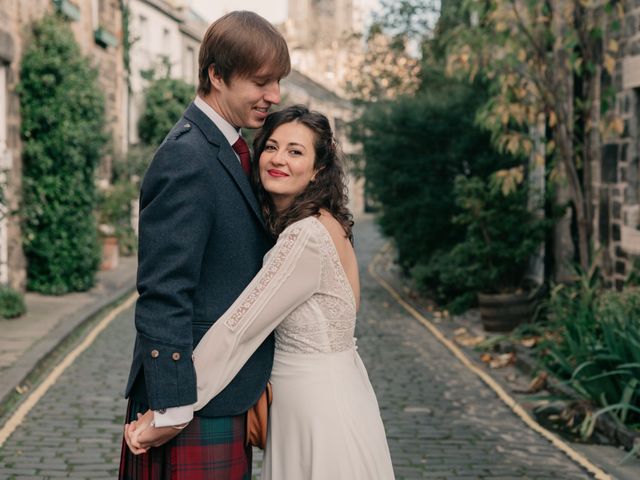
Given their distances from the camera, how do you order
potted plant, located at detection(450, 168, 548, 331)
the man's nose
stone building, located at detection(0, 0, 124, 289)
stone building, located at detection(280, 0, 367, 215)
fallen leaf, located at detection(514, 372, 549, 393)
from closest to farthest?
the man's nose, fallen leaf, located at detection(514, 372, 549, 393), potted plant, located at detection(450, 168, 548, 331), stone building, located at detection(0, 0, 124, 289), stone building, located at detection(280, 0, 367, 215)

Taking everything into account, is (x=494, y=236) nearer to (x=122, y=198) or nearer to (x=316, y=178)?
(x=122, y=198)

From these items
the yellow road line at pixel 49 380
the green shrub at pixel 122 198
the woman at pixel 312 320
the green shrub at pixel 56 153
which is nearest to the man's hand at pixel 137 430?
the woman at pixel 312 320

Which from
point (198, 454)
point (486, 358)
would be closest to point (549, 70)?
point (486, 358)

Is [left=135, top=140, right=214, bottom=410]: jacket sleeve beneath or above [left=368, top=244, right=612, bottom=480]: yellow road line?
above

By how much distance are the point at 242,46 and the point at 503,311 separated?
868 cm

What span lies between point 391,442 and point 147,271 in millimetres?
3932

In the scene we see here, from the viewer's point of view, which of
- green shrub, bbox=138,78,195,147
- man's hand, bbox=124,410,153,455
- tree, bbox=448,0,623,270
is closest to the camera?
man's hand, bbox=124,410,153,455

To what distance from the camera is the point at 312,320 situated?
277cm

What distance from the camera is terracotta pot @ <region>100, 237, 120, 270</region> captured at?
53.5 feet

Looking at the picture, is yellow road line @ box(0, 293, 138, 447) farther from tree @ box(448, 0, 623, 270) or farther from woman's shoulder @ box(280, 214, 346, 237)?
tree @ box(448, 0, 623, 270)

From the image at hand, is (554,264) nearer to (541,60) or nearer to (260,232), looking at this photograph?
(541,60)

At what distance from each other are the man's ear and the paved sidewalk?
4707mm

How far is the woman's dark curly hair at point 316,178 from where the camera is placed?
109 inches

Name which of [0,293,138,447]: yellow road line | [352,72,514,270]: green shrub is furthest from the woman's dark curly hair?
[352,72,514,270]: green shrub
